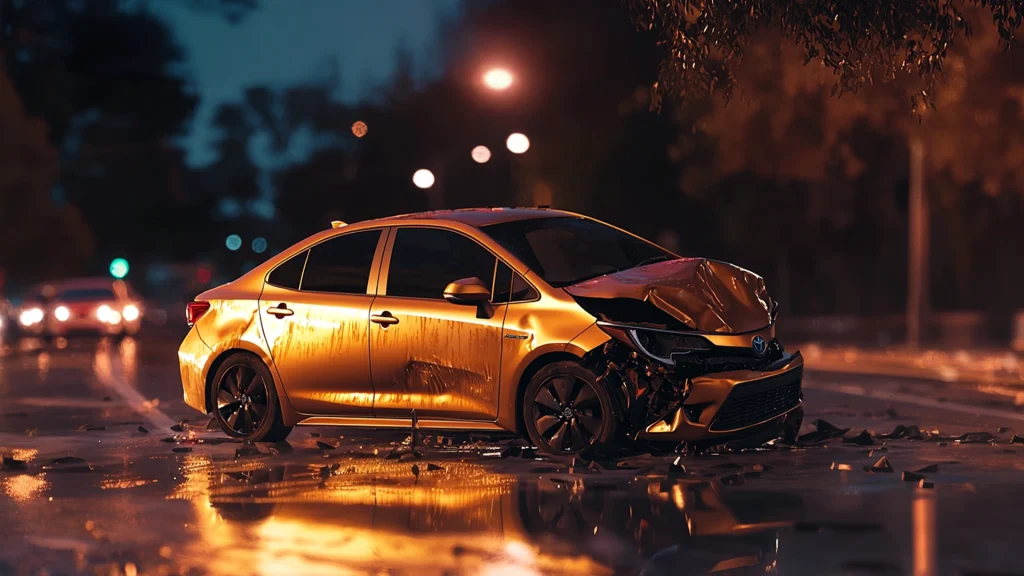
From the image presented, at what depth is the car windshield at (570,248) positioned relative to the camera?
1293 centimetres

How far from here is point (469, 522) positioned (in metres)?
9.84

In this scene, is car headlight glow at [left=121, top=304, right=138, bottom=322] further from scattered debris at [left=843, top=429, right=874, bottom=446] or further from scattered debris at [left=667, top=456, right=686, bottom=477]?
scattered debris at [left=667, top=456, right=686, bottom=477]

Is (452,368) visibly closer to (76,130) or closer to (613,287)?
(613,287)

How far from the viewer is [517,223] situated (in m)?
13.5

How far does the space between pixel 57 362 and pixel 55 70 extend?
49393mm

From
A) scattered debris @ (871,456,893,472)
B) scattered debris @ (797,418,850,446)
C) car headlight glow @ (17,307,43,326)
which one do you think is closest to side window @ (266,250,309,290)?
scattered debris @ (797,418,850,446)

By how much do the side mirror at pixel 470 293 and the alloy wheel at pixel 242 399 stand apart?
218 cm

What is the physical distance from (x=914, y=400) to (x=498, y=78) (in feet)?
57.8

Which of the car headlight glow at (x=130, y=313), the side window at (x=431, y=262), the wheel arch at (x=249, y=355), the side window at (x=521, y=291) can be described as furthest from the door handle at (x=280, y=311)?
the car headlight glow at (x=130, y=313)

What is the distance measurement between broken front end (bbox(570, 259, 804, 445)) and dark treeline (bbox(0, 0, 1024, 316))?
5466 millimetres

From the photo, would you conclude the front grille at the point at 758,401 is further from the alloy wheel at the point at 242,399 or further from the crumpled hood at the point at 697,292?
the alloy wheel at the point at 242,399

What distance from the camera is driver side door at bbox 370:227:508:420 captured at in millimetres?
12719

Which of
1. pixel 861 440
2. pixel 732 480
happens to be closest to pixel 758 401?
pixel 732 480

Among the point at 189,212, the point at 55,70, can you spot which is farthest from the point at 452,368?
the point at 189,212
